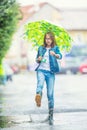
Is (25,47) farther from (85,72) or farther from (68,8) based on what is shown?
(85,72)

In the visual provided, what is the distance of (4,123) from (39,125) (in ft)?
2.76

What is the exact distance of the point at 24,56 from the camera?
89.9 metres

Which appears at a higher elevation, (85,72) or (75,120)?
(75,120)

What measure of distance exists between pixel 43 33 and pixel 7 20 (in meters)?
6.96

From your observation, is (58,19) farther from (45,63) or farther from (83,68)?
(45,63)

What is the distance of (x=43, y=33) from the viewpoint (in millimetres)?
12773

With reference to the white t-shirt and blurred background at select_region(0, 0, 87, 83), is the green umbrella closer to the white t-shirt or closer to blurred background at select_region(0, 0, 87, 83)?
the white t-shirt

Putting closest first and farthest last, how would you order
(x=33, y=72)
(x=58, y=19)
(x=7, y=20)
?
(x=7, y=20), (x=33, y=72), (x=58, y=19)

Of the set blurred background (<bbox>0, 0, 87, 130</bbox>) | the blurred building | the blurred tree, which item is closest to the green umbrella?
blurred background (<bbox>0, 0, 87, 130</bbox>)

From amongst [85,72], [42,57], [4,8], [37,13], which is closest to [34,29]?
[42,57]

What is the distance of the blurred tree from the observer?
18.2 metres

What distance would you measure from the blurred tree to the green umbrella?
5120 mm

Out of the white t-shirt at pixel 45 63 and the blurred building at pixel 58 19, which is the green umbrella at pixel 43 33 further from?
the blurred building at pixel 58 19

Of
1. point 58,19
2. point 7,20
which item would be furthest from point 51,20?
point 7,20
